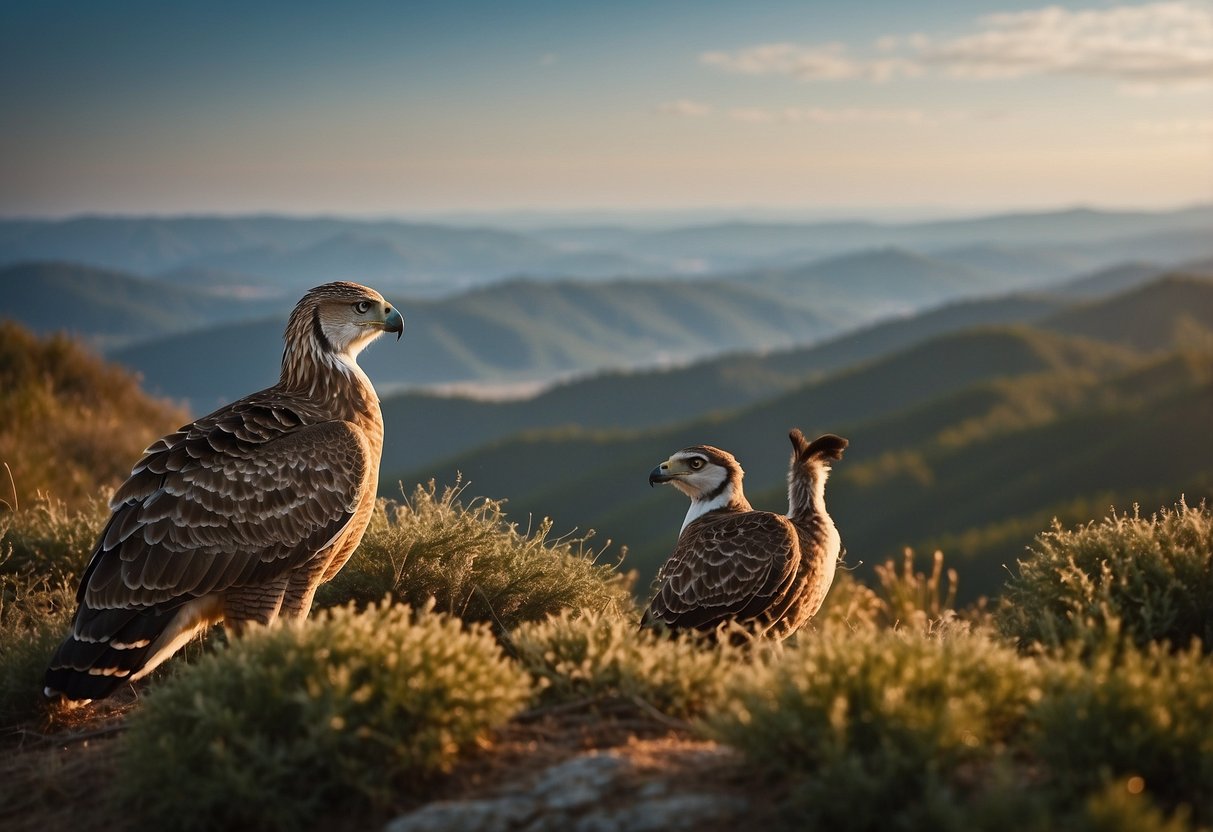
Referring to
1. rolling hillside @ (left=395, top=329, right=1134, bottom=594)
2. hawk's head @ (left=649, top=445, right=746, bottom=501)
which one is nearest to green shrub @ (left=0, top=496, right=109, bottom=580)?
hawk's head @ (left=649, top=445, right=746, bottom=501)

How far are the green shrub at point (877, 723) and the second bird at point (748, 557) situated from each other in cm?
230

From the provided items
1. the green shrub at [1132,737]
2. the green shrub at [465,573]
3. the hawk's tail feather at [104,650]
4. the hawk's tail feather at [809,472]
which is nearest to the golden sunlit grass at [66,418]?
the green shrub at [465,573]

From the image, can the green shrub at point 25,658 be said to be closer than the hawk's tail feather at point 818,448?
Yes

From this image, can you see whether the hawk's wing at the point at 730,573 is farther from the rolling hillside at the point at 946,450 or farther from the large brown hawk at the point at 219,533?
the rolling hillside at the point at 946,450

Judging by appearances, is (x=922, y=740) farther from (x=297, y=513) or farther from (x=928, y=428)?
(x=928, y=428)

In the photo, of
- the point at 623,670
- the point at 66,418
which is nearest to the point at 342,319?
the point at 623,670

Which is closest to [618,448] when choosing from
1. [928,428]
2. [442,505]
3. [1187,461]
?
[928,428]

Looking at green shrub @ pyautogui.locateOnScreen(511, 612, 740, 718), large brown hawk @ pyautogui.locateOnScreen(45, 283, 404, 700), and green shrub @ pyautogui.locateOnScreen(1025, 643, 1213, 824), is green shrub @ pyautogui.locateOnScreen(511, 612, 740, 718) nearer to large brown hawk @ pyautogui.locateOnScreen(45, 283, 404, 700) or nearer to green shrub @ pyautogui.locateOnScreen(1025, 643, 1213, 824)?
green shrub @ pyautogui.locateOnScreen(1025, 643, 1213, 824)

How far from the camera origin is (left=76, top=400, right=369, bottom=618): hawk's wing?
6855 millimetres

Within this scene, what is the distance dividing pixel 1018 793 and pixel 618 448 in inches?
6404

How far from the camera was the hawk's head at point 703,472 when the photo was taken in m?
8.77

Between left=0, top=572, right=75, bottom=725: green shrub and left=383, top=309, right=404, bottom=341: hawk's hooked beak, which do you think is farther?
left=383, top=309, right=404, bottom=341: hawk's hooked beak

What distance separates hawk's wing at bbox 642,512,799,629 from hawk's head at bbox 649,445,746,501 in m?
0.76

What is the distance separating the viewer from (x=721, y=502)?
28.8 feet
